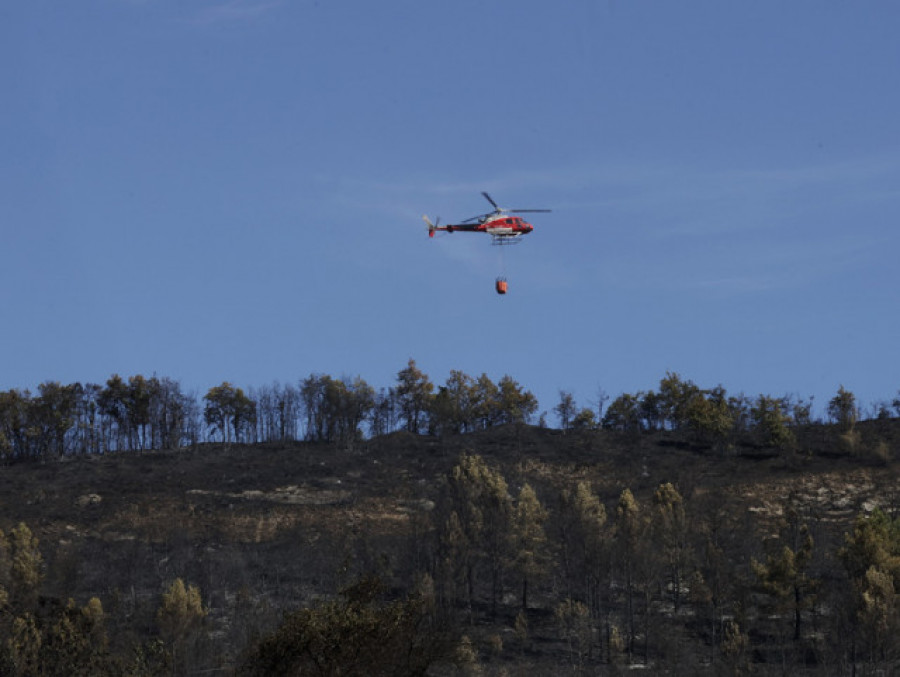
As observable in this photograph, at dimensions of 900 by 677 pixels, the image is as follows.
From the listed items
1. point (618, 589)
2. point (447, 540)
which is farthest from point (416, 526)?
point (618, 589)

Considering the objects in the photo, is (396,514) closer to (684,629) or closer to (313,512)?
(313,512)

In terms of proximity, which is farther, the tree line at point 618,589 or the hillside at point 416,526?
the hillside at point 416,526

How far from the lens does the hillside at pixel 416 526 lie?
8675 centimetres

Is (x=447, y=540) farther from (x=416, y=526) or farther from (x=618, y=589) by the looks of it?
(x=618, y=589)

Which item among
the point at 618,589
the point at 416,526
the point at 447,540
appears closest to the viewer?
the point at 447,540

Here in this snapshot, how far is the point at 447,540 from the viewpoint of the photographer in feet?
310

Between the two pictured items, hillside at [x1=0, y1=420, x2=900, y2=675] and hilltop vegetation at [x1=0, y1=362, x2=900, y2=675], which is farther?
hillside at [x1=0, y1=420, x2=900, y2=675]

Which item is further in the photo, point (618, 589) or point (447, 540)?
point (618, 589)

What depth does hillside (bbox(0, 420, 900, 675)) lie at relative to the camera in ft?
285

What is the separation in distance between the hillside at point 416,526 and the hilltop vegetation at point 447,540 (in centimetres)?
39

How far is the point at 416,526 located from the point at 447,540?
10.0 meters

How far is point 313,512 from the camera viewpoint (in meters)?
128

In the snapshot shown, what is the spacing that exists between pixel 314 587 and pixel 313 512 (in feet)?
91.9

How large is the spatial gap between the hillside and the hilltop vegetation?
387 mm
